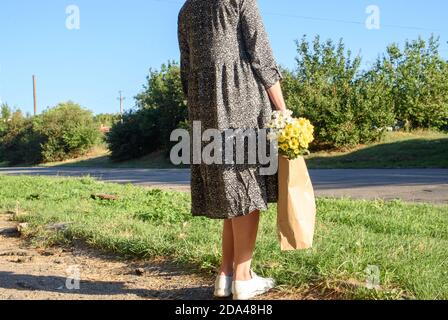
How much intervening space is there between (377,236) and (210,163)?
209 centimetres

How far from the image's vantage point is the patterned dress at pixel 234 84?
2.98 meters

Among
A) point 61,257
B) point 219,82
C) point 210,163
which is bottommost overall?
point 61,257

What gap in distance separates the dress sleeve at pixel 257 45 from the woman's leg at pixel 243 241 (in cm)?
77

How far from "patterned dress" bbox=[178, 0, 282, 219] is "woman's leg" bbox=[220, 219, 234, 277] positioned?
0.67 feet

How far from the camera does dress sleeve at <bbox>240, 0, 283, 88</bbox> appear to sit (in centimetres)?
296

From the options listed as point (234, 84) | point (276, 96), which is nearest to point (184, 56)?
point (234, 84)

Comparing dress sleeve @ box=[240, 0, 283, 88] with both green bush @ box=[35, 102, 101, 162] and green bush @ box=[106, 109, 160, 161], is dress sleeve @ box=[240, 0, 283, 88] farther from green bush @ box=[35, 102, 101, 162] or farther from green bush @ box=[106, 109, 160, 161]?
green bush @ box=[35, 102, 101, 162]

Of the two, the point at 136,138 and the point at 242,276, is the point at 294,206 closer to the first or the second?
the point at 242,276

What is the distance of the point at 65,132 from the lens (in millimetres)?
47000

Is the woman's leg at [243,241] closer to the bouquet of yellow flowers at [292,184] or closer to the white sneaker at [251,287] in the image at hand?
the white sneaker at [251,287]

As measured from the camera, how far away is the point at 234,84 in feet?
9.82

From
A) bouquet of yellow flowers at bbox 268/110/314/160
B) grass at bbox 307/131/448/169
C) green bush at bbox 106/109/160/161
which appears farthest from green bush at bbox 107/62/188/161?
bouquet of yellow flowers at bbox 268/110/314/160

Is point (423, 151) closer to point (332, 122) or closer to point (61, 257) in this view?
point (332, 122)

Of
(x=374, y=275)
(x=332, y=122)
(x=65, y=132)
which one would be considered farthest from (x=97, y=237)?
(x=65, y=132)
